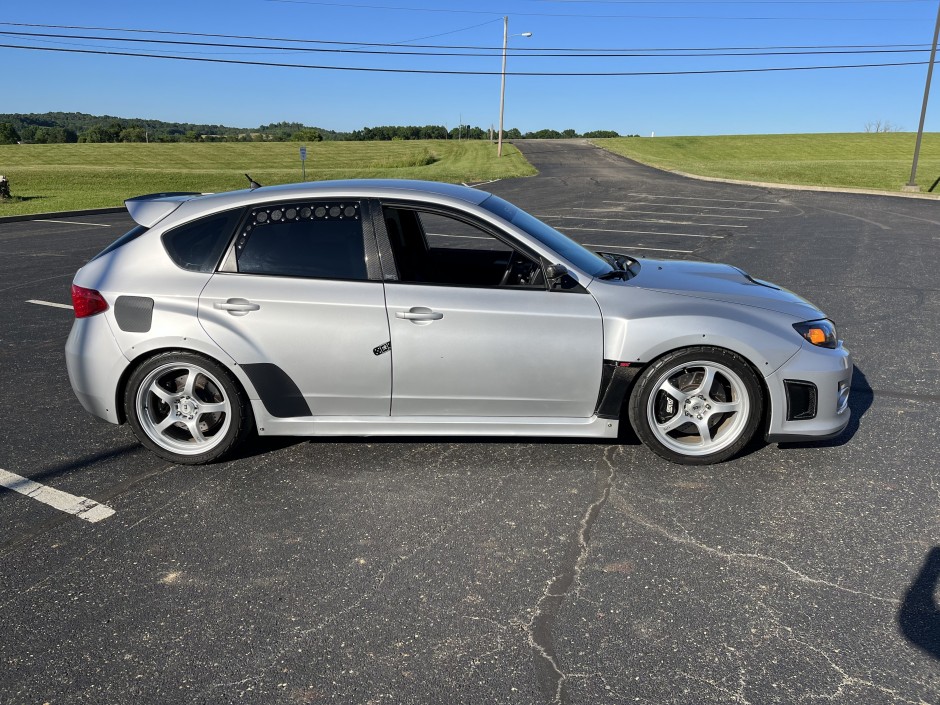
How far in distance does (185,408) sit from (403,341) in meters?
1.38

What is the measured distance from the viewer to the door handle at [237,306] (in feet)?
13.6

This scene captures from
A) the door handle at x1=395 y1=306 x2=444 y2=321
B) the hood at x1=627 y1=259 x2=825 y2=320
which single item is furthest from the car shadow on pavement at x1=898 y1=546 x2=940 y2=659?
the door handle at x1=395 y1=306 x2=444 y2=321

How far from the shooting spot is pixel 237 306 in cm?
416

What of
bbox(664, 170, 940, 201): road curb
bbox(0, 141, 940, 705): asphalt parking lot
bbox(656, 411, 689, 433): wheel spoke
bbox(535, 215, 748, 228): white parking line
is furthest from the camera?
bbox(664, 170, 940, 201): road curb

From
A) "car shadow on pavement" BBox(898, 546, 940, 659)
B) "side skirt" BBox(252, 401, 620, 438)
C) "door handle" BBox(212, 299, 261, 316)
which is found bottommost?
"car shadow on pavement" BBox(898, 546, 940, 659)

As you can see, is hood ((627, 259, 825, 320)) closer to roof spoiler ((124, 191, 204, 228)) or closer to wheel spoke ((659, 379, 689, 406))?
wheel spoke ((659, 379, 689, 406))

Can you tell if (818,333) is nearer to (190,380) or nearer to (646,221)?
(190,380)

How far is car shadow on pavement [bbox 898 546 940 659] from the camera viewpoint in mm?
2727

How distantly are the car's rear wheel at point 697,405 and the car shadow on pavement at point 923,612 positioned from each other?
1.18m

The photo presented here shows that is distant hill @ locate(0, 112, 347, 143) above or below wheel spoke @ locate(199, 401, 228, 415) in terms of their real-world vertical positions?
above

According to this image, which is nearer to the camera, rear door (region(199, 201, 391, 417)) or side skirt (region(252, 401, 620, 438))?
rear door (region(199, 201, 391, 417))

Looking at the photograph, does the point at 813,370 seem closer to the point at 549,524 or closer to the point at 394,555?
the point at 549,524

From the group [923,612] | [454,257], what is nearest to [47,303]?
[454,257]

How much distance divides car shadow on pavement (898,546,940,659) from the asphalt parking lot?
12 millimetres
